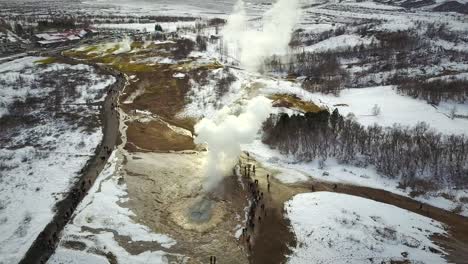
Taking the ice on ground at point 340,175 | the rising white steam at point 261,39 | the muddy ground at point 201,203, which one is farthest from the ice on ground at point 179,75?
the ice on ground at point 340,175

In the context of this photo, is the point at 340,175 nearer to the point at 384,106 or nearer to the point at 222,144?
the point at 222,144

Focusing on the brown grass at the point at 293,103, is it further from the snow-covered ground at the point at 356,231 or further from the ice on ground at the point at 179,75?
the snow-covered ground at the point at 356,231

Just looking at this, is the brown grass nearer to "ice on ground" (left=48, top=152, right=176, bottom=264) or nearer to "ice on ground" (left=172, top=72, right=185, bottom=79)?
"ice on ground" (left=172, top=72, right=185, bottom=79)

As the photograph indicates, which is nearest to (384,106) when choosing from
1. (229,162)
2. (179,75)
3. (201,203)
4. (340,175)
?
(340,175)

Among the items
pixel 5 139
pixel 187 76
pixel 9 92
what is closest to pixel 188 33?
pixel 187 76

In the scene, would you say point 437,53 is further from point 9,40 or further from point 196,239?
point 9,40

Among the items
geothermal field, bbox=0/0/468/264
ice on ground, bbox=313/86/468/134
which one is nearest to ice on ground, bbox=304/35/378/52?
geothermal field, bbox=0/0/468/264
